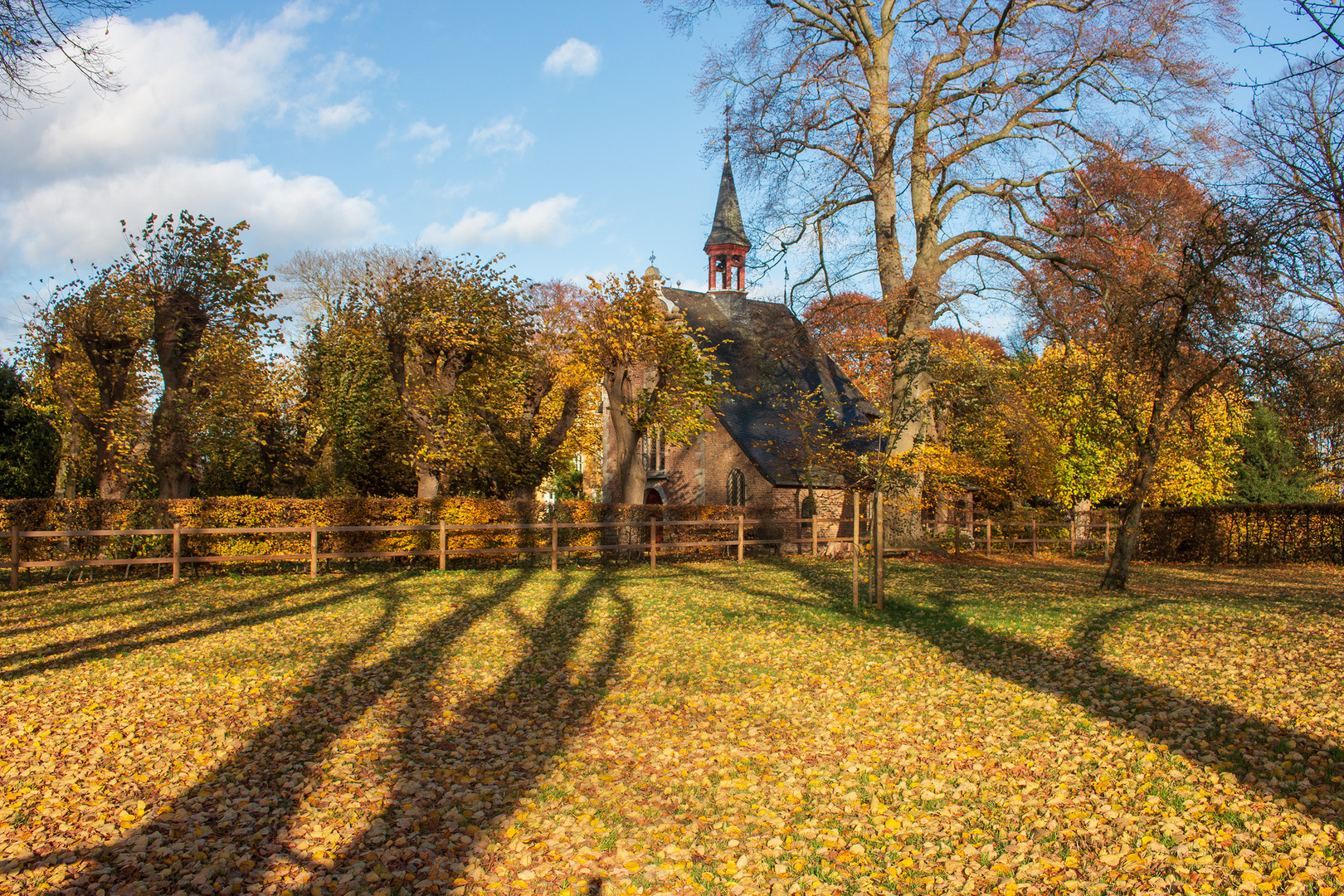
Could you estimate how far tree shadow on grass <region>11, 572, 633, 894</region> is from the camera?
15.1 ft

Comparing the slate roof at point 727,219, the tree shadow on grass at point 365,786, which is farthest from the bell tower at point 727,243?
the tree shadow on grass at point 365,786

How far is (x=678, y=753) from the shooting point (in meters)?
6.52

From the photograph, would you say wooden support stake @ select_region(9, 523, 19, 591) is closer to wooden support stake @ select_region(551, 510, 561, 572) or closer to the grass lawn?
the grass lawn

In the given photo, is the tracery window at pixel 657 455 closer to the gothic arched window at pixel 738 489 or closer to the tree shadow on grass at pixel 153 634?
the gothic arched window at pixel 738 489

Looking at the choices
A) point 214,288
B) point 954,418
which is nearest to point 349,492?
point 214,288

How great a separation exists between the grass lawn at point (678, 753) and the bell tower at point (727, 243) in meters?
30.1

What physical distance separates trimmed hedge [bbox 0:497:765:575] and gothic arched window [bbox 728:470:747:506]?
30.9ft

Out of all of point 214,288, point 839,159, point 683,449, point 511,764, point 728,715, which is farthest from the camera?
point 683,449

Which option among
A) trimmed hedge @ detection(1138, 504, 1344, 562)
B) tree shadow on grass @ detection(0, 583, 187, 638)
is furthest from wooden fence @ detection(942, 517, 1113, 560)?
tree shadow on grass @ detection(0, 583, 187, 638)

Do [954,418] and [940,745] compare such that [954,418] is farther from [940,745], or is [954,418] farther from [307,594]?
[940,745]

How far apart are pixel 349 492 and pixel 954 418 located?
67.1ft

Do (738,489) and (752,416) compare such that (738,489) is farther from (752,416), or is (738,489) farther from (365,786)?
(365,786)

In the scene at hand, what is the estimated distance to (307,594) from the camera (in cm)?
1433

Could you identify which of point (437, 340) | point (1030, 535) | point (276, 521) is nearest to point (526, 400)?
point (437, 340)
